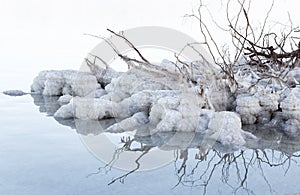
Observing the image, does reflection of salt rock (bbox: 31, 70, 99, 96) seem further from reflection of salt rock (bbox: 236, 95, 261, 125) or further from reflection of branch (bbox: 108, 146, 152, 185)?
reflection of branch (bbox: 108, 146, 152, 185)

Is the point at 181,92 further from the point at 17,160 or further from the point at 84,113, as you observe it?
the point at 17,160

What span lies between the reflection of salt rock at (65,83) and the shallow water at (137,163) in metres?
2.60

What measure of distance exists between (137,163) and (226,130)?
1.27 metres

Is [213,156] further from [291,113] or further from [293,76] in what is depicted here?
[293,76]

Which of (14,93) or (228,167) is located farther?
(14,93)

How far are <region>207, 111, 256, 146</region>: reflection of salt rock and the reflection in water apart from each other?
0.34ft

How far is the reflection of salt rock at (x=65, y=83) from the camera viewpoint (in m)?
7.08

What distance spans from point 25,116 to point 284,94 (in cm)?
435

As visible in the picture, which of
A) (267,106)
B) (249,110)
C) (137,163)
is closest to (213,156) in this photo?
(137,163)

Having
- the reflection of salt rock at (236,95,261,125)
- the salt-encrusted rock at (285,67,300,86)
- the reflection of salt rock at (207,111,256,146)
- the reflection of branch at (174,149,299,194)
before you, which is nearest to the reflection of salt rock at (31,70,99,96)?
the reflection of salt rock at (236,95,261,125)

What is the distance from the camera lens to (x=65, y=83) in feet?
25.5

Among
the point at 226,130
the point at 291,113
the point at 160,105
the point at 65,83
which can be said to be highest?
the point at 65,83

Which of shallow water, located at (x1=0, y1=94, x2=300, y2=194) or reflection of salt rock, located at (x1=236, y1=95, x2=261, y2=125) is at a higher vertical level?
reflection of salt rock, located at (x1=236, y1=95, x2=261, y2=125)

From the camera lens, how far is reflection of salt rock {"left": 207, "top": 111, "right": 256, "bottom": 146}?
145 inches
